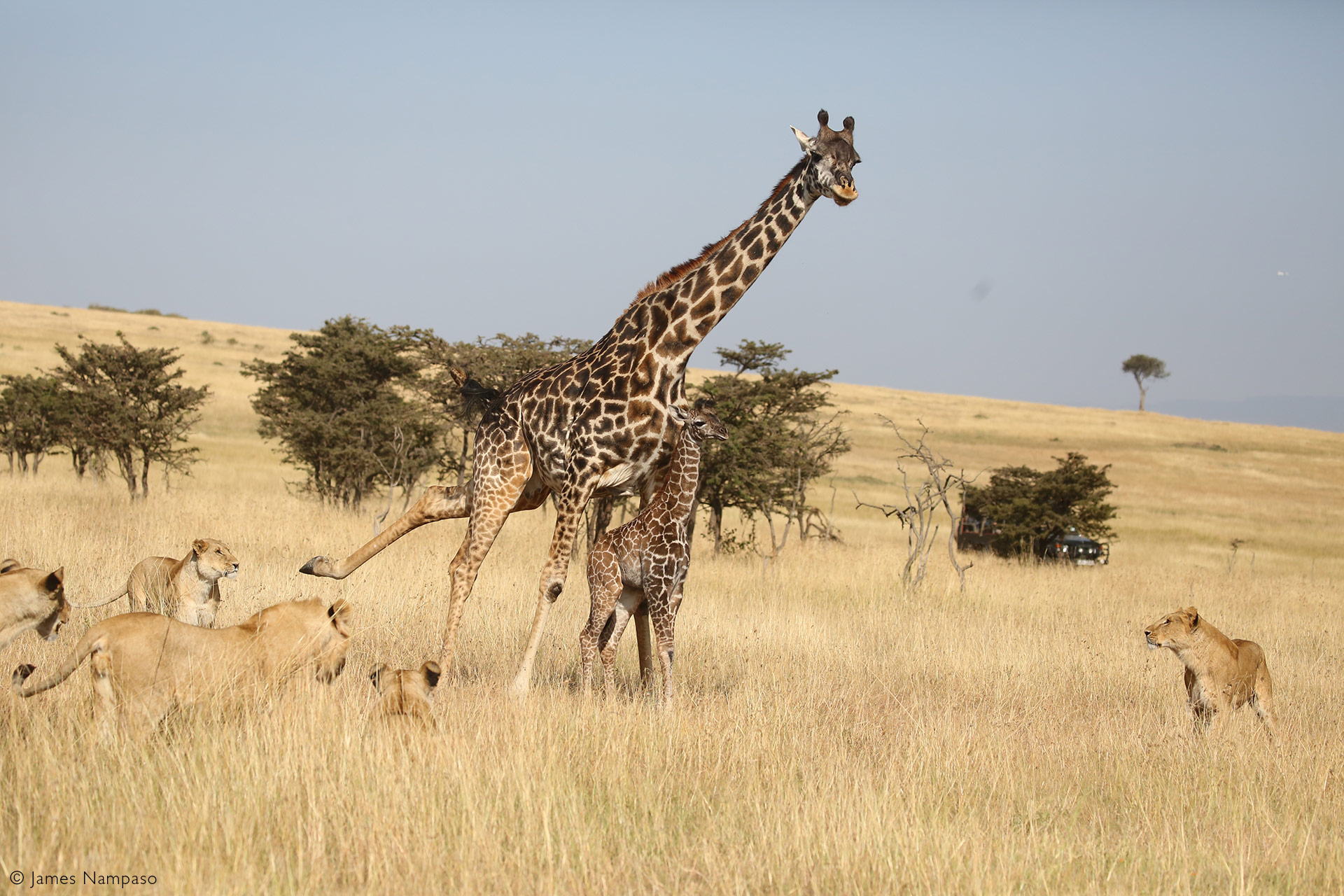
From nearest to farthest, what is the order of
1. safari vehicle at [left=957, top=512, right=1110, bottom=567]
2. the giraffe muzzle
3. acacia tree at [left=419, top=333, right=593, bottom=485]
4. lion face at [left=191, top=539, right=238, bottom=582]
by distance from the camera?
lion face at [left=191, top=539, right=238, bottom=582]
the giraffe muzzle
acacia tree at [left=419, top=333, right=593, bottom=485]
safari vehicle at [left=957, top=512, right=1110, bottom=567]

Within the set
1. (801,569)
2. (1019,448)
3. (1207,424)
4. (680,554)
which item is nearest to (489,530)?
(680,554)

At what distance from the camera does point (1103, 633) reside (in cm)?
1090

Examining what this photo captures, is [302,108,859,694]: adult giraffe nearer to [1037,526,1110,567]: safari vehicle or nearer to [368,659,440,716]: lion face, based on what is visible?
[368,659,440,716]: lion face

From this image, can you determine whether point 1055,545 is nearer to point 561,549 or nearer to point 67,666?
point 561,549

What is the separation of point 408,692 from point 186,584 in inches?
83.4

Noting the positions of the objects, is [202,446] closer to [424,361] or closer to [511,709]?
[424,361]

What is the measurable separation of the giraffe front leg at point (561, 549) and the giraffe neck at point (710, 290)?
2.69ft

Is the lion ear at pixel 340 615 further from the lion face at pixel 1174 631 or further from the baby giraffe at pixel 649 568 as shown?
the lion face at pixel 1174 631

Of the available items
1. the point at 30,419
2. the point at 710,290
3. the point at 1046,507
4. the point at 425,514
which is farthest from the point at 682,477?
the point at 30,419

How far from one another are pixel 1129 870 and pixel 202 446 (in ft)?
121

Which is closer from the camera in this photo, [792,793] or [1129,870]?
[1129,870]

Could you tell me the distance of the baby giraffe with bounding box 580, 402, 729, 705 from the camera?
696 centimetres

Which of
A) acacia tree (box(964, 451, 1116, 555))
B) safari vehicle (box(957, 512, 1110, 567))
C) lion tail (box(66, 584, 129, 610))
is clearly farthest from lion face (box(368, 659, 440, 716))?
acacia tree (box(964, 451, 1116, 555))

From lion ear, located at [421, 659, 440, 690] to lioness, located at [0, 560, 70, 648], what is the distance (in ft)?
6.43
